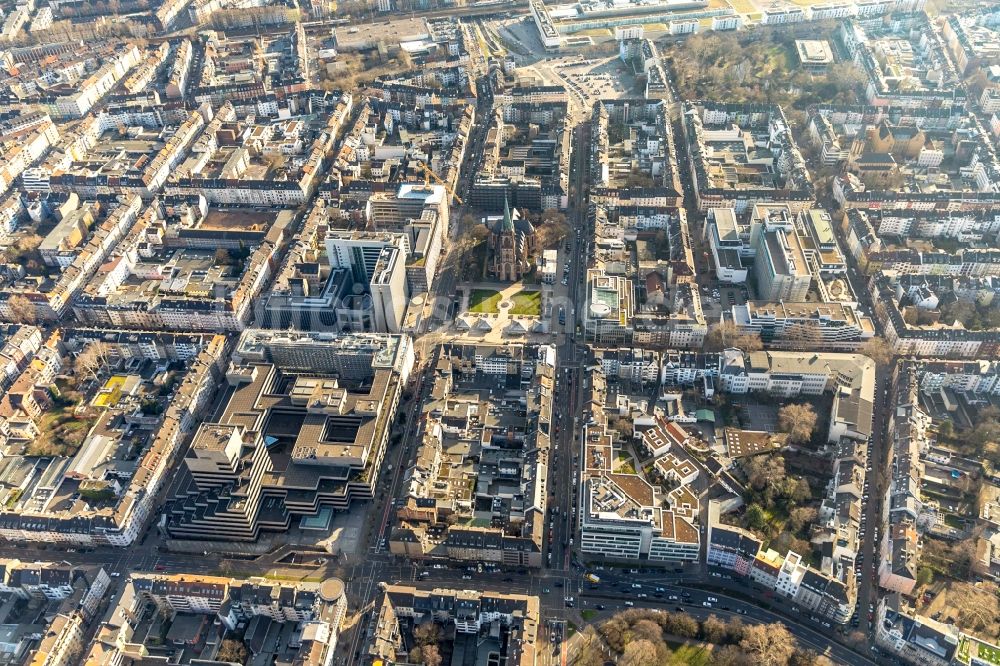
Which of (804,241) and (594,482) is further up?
(804,241)

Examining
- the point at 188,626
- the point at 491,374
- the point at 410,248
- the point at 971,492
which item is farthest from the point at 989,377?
the point at 188,626

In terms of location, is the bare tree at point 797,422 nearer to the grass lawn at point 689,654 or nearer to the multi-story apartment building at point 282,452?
the grass lawn at point 689,654

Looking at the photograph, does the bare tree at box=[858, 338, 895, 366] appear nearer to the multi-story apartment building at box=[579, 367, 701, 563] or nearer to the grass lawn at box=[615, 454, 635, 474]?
the multi-story apartment building at box=[579, 367, 701, 563]

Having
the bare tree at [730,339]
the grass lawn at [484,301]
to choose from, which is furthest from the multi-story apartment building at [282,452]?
the bare tree at [730,339]

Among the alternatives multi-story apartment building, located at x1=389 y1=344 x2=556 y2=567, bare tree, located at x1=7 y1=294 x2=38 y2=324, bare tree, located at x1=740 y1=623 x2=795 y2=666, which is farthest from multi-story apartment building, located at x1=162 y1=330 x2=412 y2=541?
bare tree, located at x1=740 y1=623 x2=795 y2=666

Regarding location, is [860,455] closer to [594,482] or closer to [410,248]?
[594,482]
